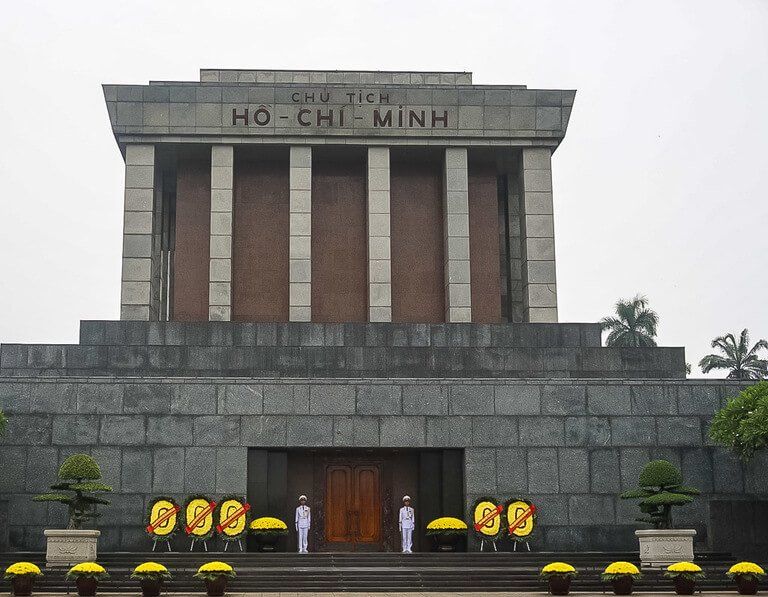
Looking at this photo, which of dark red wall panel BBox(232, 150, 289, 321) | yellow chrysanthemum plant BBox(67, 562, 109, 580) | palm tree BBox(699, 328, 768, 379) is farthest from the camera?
palm tree BBox(699, 328, 768, 379)

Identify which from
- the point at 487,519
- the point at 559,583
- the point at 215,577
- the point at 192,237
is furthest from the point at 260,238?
the point at 559,583

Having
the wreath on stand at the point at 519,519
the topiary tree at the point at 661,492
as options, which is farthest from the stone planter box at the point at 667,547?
the wreath on stand at the point at 519,519

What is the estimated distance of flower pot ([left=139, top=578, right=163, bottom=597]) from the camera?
73.7 ft

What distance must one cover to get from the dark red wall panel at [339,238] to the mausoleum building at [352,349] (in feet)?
0.25

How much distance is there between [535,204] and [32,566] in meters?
21.0

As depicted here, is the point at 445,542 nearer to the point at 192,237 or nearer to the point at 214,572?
the point at 214,572

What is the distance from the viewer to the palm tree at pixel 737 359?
82.4m

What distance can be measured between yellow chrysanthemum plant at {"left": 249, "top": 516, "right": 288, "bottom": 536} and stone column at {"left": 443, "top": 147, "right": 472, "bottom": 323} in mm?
10586

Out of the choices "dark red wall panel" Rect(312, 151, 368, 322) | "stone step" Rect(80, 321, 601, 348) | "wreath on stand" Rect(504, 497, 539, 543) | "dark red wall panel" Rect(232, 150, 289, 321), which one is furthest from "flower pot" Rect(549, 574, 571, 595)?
"dark red wall panel" Rect(232, 150, 289, 321)

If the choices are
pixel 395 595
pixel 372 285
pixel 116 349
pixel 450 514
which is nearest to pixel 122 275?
pixel 116 349

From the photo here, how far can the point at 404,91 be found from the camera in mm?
37906

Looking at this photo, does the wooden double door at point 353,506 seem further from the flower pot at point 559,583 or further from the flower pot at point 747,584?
the flower pot at point 747,584

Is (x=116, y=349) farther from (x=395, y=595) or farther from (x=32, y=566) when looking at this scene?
(x=395, y=595)

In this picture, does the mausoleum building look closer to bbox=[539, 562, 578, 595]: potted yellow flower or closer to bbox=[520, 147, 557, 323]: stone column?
bbox=[520, 147, 557, 323]: stone column
